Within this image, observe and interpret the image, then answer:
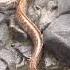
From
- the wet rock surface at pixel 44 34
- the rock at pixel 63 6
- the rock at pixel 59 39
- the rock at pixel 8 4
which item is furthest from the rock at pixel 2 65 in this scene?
the rock at pixel 8 4

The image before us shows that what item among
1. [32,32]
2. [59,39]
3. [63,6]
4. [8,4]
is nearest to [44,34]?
[59,39]

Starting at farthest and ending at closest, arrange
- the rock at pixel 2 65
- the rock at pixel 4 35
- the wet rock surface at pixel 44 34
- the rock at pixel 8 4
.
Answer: the rock at pixel 8 4 → the rock at pixel 4 35 → the rock at pixel 2 65 → the wet rock surface at pixel 44 34

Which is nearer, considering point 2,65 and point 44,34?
point 44,34

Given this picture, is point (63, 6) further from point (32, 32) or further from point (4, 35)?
point (4, 35)

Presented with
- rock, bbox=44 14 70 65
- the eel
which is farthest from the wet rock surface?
the eel

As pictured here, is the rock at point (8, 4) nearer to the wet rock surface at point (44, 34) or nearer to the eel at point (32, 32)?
the wet rock surface at point (44, 34)

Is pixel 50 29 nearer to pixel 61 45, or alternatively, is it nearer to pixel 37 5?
pixel 61 45
